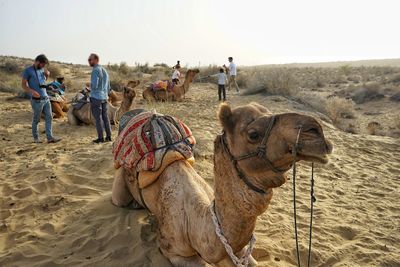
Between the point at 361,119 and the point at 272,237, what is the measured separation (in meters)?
12.2

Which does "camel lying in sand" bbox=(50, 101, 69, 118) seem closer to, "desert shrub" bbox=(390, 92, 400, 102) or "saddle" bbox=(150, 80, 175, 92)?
"saddle" bbox=(150, 80, 175, 92)

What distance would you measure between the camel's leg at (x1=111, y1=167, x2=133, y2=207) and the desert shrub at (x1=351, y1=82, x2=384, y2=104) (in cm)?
1743

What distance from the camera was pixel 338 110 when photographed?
47.7ft

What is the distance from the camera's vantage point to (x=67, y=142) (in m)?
8.62

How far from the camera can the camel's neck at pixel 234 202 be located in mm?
2404

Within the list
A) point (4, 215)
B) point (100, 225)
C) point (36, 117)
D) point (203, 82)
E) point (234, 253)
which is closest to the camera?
point (234, 253)

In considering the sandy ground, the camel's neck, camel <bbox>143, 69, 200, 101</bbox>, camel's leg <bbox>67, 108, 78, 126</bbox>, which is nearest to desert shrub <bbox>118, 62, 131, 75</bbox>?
camel <bbox>143, 69, 200, 101</bbox>

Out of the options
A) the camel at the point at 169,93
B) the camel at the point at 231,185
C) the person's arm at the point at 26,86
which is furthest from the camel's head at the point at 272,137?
the camel at the point at 169,93

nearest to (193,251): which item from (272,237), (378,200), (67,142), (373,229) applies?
(272,237)

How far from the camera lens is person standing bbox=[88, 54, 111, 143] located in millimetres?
8195

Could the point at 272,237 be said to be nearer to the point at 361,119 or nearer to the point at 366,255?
the point at 366,255

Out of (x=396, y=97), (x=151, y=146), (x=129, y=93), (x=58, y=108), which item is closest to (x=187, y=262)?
(x=151, y=146)

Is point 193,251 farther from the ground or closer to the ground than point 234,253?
closer to the ground

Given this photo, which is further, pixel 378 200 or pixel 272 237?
pixel 378 200
